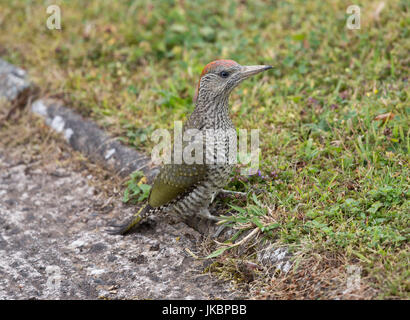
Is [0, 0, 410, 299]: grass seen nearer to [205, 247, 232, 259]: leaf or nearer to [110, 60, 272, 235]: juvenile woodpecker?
[205, 247, 232, 259]: leaf

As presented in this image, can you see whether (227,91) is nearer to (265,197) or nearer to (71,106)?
(265,197)

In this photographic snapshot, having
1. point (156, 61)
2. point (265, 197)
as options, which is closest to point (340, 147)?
point (265, 197)

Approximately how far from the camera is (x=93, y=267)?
13.6 ft

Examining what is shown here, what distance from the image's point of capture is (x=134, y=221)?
4.46 m

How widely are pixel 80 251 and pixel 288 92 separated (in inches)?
111

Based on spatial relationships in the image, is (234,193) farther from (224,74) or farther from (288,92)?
(288,92)

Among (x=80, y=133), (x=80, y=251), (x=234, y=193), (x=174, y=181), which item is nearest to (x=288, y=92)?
(x=234, y=193)

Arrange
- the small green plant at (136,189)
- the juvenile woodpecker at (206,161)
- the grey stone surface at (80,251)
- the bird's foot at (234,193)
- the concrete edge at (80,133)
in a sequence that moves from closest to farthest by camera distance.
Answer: the grey stone surface at (80,251)
the juvenile woodpecker at (206,161)
the bird's foot at (234,193)
the small green plant at (136,189)
the concrete edge at (80,133)

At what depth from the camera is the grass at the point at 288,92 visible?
146 inches

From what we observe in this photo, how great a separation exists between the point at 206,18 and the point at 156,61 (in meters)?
1.12

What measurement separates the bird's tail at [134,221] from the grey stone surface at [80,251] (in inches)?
2.8

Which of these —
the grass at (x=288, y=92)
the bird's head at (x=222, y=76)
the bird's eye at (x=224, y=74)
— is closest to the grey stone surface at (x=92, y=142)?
the grass at (x=288, y=92)

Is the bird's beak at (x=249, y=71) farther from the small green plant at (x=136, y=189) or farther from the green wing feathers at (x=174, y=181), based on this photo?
the small green plant at (x=136, y=189)
